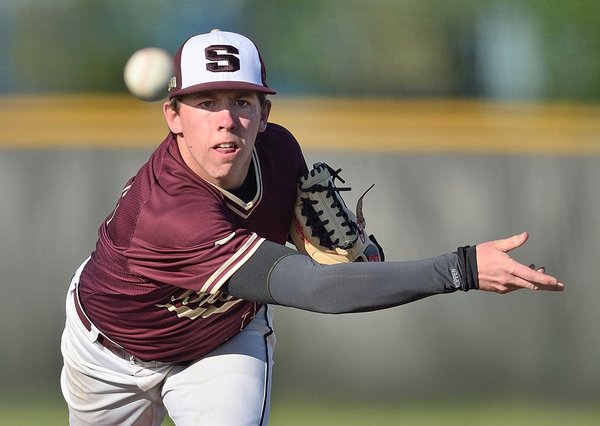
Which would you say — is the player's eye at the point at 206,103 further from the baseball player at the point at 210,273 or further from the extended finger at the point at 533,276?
the extended finger at the point at 533,276

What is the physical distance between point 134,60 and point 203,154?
2.40 m

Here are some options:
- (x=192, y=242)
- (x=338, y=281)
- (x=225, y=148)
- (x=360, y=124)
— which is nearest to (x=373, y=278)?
(x=338, y=281)

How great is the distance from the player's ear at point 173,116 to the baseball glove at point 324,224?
0.52m

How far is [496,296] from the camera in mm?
5805

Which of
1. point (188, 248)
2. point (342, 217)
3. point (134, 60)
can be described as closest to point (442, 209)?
point (134, 60)

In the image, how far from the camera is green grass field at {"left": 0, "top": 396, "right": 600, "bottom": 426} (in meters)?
5.56

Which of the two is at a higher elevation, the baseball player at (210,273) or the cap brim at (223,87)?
the cap brim at (223,87)

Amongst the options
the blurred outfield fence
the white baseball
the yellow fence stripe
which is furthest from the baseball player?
the yellow fence stripe

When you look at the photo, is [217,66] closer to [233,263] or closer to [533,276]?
[233,263]

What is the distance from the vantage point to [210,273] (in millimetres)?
2949

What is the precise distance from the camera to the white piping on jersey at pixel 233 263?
291 centimetres

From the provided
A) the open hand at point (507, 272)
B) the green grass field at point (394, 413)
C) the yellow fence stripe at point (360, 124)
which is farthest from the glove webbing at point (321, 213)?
the yellow fence stripe at point (360, 124)

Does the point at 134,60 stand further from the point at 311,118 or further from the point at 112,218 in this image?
the point at 112,218

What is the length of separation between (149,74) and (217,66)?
2118 mm
